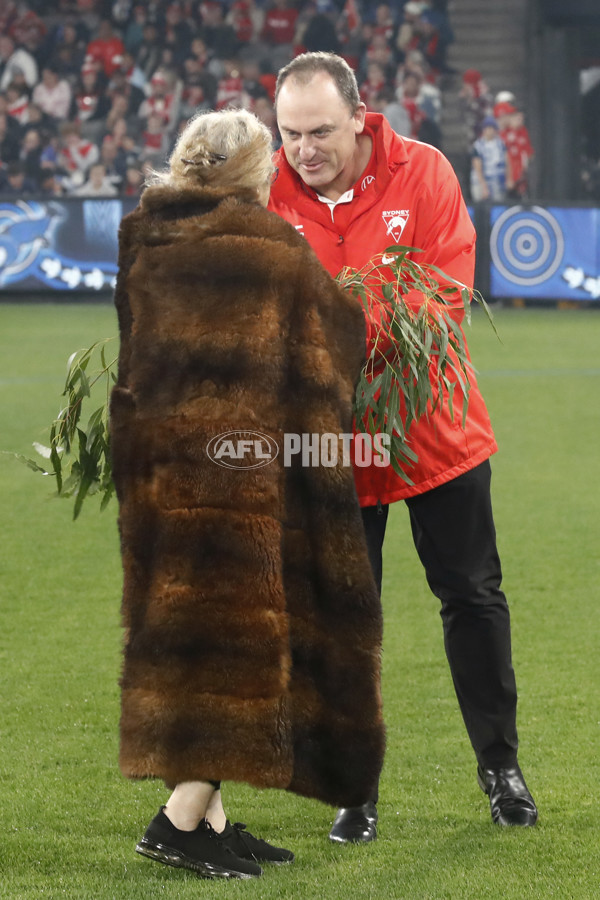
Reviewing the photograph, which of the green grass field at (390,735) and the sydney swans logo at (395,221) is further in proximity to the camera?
the sydney swans logo at (395,221)

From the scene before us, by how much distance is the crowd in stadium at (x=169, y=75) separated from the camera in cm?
1958

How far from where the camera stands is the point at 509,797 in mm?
3629

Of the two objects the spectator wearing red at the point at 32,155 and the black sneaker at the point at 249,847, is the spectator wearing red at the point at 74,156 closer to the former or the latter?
the spectator wearing red at the point at 32,155

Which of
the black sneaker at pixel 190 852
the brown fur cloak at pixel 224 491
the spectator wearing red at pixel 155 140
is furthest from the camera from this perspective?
the spectator wearing red at pixel 155 140

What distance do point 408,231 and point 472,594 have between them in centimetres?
93

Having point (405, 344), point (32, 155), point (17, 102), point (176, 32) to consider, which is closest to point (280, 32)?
point (176, 32)

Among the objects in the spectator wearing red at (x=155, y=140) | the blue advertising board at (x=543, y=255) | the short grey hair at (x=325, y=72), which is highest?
the short grey hair at (x=325, y=72)

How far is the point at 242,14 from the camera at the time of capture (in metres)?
22.0

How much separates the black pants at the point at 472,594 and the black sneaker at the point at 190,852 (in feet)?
2.54

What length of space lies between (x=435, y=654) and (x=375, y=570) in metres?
1.62

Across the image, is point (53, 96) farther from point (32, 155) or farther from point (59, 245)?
point (59, 245)

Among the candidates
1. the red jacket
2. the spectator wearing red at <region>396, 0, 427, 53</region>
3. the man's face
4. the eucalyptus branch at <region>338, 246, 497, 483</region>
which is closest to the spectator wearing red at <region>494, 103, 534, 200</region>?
the spectator wearing red at <region>396, 0, 427, 53</region>

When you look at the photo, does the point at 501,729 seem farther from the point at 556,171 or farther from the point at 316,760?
the point at 556,171

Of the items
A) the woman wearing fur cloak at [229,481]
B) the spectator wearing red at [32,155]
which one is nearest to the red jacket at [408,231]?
the woman wearing fur cloak at [229,481]
